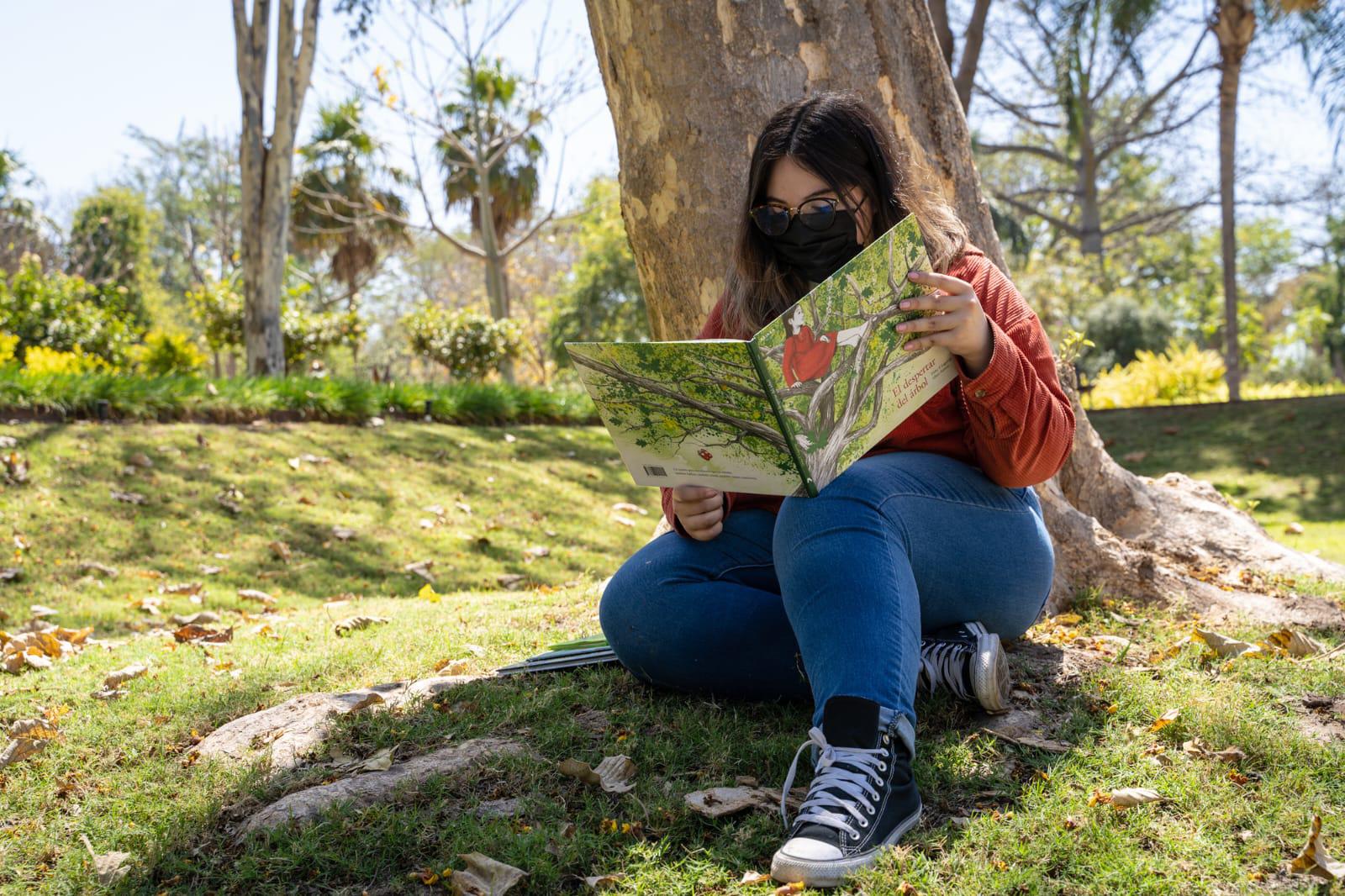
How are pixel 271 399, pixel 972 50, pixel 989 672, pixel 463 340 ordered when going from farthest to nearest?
pixel 463 340, pixel 972 50, pixel 271 399, pixel 989 672

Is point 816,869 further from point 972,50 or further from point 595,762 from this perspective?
point 972,50

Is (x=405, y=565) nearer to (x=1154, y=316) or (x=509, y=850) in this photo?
(x=509, y=850)

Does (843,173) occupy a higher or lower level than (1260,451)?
higher

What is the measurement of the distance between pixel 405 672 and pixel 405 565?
3210mm

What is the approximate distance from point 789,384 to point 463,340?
12.1 m

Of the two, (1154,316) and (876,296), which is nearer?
(876,296)

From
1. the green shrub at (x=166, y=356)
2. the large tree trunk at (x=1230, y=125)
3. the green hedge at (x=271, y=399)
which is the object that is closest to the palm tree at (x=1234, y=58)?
the large tree trunk at (x=1230, y=125)

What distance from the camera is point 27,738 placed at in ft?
8.17

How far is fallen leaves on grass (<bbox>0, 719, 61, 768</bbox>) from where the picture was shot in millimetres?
2428

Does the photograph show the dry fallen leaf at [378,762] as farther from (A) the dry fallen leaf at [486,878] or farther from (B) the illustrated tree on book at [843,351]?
(B) the illustrated tree on book at [843,351]

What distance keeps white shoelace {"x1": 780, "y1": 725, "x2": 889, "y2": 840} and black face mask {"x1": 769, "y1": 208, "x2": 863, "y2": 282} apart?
104 centimetres

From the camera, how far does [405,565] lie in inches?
238

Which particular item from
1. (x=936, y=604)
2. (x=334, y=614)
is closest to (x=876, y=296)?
(x=936, y=604)

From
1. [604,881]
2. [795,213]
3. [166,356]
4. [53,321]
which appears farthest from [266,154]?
[604,881]
